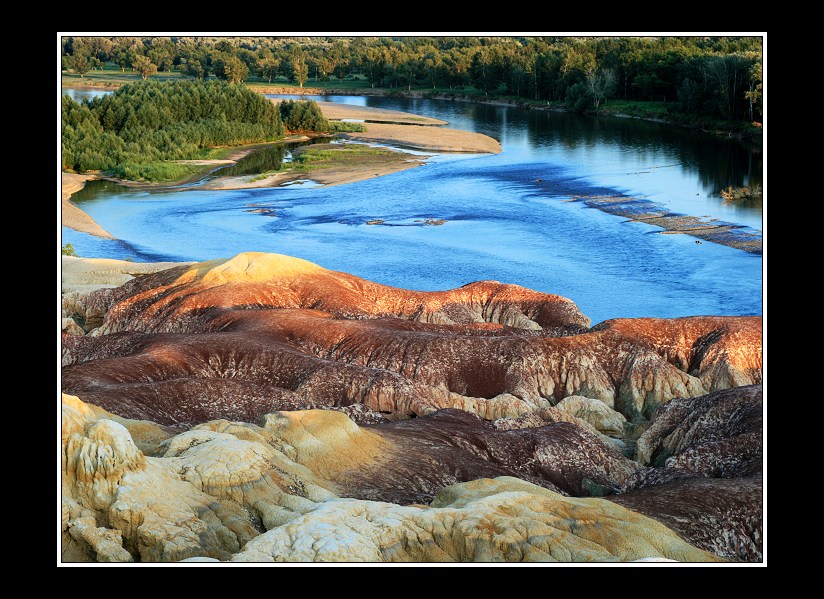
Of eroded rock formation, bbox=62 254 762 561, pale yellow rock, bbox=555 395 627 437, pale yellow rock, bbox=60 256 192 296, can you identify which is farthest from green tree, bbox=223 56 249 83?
pale yellow rock, bbox=555 395 627 437

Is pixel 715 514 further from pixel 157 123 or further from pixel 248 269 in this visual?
pixel 157 123

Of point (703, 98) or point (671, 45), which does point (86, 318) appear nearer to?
point (671, 45)

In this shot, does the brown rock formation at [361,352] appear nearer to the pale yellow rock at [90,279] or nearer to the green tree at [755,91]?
→ the pale yellow rock at [90,279]

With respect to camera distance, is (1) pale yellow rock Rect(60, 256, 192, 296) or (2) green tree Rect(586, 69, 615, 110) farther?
(2) green tree Rect(586, 69, 615, 110)

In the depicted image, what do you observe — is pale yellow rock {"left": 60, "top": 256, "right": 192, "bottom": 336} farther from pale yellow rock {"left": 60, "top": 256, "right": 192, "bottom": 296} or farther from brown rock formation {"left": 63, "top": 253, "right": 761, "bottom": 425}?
brown rock formation {"left": 63, "top": 253, "right": 761, "bottom": 425}

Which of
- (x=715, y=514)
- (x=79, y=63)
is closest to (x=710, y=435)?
(x=715, y=514)
